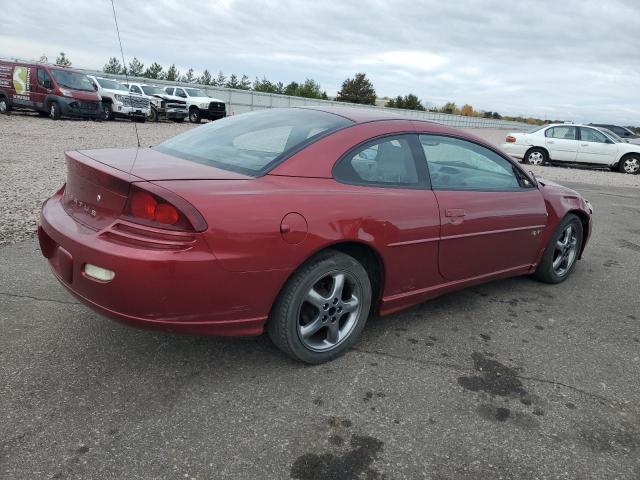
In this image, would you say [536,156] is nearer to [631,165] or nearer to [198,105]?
[631,165]

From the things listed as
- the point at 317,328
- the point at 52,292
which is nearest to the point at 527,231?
the point at 317,328

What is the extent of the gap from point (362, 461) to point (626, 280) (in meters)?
3.81

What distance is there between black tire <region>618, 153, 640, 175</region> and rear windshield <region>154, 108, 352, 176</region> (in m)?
16.3

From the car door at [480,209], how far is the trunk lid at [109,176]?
1417mm

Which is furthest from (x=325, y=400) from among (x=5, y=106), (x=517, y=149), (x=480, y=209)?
(x=5, y=106)

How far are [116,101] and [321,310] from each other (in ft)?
68.4

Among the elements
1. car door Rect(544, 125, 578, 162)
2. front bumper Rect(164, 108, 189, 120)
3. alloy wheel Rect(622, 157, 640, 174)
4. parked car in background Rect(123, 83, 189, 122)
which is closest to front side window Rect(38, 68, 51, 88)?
parked car in background Rect(123, 83, 189, 122)

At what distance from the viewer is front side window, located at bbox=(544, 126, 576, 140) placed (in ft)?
54.5

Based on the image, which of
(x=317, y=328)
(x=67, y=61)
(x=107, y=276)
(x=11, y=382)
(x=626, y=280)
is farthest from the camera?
(x=67, y=61)

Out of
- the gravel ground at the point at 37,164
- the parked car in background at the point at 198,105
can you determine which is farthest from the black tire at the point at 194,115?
the gravel ground at the point at 37,164

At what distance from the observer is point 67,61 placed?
42.7 m

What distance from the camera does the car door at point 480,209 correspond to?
3.50 meters

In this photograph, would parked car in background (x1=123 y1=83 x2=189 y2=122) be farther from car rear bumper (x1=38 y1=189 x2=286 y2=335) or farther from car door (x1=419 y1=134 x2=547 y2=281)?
car rear bumper (x1=38 y1=189 x2=286 y2=335)

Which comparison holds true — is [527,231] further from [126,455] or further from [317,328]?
[126,455]
